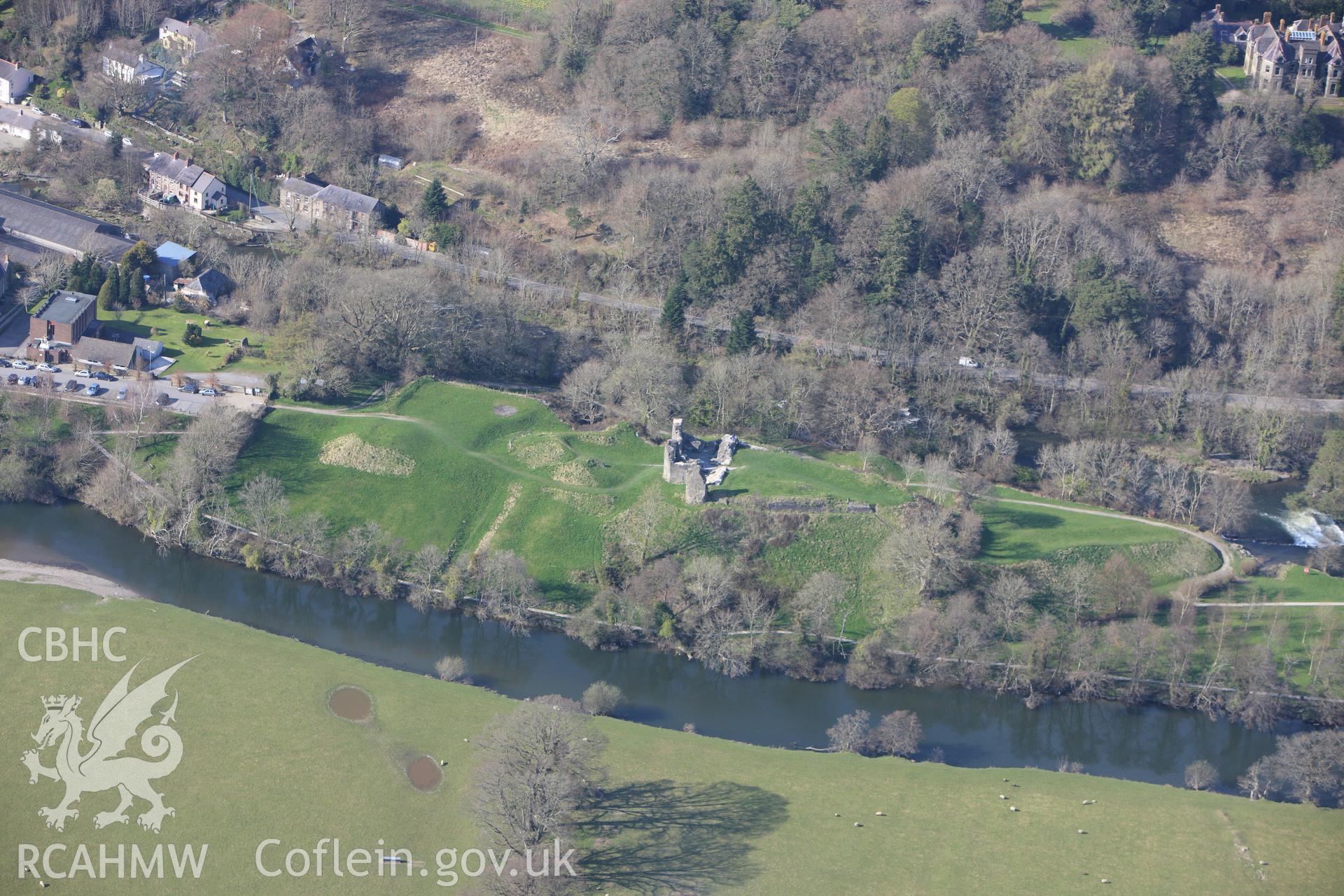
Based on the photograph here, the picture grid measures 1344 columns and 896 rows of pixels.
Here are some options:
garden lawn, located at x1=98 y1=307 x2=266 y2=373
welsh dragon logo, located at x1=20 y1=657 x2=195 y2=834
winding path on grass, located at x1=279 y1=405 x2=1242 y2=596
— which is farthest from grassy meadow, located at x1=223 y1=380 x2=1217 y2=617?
welsh dragon logo, located at x1=20 y1=657 x2=195 y2=834

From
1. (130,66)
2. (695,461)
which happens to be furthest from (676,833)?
(130,66)

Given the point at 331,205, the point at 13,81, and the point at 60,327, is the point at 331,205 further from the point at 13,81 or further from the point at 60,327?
the point at 13,81

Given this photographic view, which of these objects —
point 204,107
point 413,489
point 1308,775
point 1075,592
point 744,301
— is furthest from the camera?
point 204,107

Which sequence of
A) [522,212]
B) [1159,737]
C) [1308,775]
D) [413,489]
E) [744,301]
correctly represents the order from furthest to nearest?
1. [522,212]
2. [744,301]
3. [413,489]
4. [1159,737]
5. [1308,775]

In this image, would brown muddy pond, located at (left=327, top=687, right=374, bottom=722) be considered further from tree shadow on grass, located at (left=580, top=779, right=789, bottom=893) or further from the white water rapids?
the white water rapids

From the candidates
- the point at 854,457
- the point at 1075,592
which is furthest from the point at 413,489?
the point at 1075,592

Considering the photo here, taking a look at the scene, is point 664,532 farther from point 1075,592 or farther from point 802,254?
point 802,254

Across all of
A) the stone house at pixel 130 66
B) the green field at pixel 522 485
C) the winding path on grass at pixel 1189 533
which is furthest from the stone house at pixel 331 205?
the winding path on grass at pixel 1189 533
